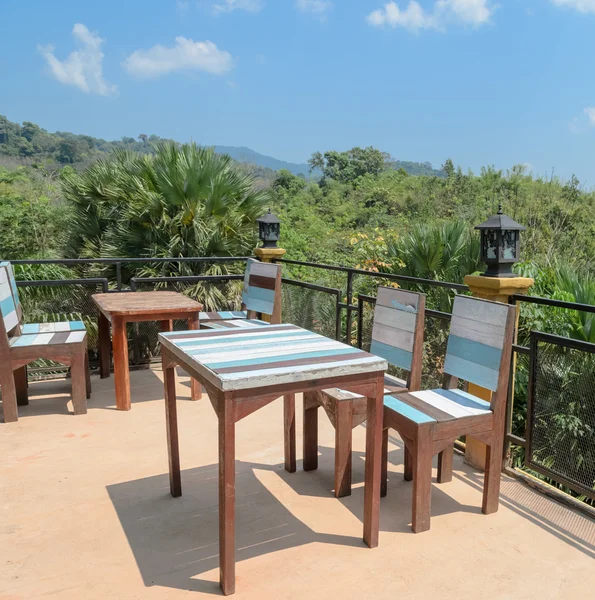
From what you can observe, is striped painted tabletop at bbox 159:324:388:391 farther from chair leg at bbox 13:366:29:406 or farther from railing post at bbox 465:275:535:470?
chair leg at bbox 13:366:29:406

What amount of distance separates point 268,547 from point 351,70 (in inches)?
2560

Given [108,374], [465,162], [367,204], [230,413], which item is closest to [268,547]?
[230,413]

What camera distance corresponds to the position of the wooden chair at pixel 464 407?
2.45 m

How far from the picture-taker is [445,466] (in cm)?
299

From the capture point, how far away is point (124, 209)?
711cm

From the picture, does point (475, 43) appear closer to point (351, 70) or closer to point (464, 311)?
point (351, 70)

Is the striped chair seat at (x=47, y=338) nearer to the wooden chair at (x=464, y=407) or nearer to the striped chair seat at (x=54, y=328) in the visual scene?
the striped chair seat at (x=54, y=328)

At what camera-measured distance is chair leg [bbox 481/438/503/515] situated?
263 centimetres

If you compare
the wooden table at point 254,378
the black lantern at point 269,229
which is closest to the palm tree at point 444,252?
the black lantern at point 269,229

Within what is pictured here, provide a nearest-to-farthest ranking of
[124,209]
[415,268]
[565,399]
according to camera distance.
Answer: [565,399] → [415,268] → [124,209]

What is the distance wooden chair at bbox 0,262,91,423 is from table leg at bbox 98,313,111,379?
0.60 metres

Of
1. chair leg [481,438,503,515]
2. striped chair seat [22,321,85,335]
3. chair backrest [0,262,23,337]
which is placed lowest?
chair leg [481,438,503,515]

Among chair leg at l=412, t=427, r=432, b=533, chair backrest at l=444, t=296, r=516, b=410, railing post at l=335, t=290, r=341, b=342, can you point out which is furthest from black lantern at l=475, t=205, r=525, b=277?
railing post at l=335, t=290, r=341, b=342

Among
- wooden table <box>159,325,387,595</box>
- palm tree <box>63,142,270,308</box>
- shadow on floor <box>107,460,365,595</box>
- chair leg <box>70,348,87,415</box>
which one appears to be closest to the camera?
wooden table <box>159,325,387,595</box>
